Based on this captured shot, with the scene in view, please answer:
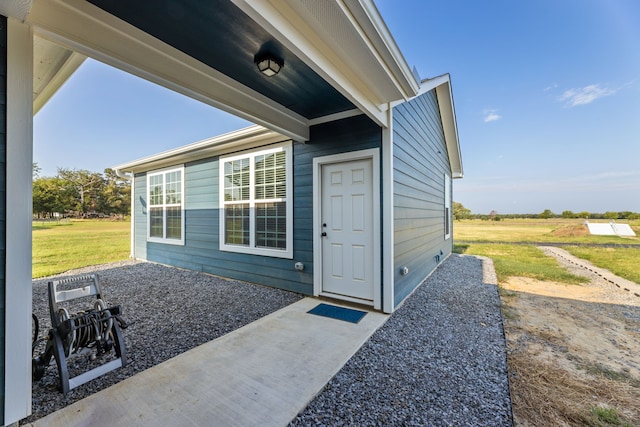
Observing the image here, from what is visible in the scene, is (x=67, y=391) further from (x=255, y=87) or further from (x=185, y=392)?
(x=255, y=87)

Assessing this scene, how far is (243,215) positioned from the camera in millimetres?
4953

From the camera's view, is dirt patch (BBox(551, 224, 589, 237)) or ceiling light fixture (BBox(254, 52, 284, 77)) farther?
dirt patch (BBox(551, 224, 589, 237))

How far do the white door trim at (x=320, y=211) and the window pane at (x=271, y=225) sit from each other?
68 cm

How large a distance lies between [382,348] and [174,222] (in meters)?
5.82

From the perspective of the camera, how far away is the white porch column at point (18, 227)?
1.46 meters

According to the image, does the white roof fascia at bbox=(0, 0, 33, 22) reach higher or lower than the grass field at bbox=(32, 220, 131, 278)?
higher

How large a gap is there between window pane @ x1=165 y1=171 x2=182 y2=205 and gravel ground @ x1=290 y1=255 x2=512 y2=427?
5.62 metres

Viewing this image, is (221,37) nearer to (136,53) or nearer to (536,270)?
(136,53)

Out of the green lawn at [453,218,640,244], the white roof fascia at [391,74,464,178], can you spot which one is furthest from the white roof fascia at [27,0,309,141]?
the green lawn at [453,218,640,244]

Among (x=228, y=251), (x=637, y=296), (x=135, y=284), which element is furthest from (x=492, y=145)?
(x=135, y=284)

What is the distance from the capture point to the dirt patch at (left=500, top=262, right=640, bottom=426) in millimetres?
1687

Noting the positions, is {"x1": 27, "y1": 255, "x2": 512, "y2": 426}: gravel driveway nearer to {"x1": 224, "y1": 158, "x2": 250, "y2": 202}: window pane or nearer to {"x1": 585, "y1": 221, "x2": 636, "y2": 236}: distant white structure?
{"x1": 224, "y1": 158, "x2": 250, "y2": 202}: window pane

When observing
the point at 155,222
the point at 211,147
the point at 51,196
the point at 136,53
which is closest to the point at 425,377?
the point at 136,53

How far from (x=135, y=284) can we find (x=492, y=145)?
67.6ft
